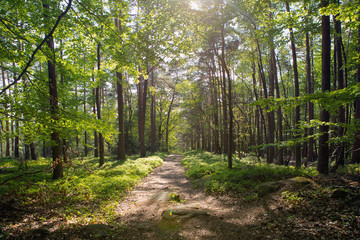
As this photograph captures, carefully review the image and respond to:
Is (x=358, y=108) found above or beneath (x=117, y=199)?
above

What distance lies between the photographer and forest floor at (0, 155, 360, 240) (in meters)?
4.11

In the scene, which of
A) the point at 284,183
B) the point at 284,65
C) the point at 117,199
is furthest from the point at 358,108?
the point at 284,65

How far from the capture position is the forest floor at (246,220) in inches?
162

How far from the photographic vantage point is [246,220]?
5.27 m

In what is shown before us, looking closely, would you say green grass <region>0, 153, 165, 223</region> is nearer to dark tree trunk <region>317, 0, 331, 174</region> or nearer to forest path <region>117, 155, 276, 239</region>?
forest path <region>117, 155, 276, 239</region>

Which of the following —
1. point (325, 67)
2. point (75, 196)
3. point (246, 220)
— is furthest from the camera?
Answer: point (325, 67)

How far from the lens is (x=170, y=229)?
4949mm

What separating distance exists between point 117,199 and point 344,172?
392 inches

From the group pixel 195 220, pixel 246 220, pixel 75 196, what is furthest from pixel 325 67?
pixel 75 196

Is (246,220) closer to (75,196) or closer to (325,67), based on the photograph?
(75,196)

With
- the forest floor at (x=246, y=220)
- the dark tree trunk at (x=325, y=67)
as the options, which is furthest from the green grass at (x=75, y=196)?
the dark tree trunk at (x=325, y=67)

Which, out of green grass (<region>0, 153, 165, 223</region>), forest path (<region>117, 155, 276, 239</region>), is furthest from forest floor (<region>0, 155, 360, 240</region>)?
green grass (<region>0, 153, 165, 223</region>)

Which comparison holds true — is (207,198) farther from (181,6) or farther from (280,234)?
(181,6)

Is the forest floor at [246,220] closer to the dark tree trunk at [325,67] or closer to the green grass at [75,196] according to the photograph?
the green grass at [75,196]
